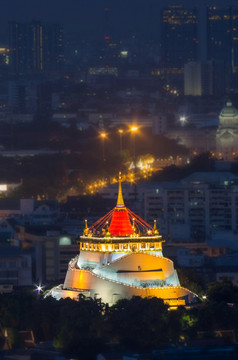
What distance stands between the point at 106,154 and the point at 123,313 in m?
71.4

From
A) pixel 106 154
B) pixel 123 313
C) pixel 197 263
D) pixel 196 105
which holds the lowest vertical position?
pixel 123 313

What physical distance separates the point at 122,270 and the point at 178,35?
145m

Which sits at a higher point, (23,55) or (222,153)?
(23,55)

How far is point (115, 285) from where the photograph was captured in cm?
4728

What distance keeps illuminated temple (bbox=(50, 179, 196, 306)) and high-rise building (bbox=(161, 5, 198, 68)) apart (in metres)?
141

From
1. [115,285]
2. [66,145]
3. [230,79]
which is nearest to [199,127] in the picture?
[66,145]

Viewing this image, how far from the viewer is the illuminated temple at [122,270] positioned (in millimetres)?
47250

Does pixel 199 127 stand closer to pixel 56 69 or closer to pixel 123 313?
pixel 56 69

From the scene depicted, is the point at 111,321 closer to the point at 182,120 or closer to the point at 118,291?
the point at 118,291

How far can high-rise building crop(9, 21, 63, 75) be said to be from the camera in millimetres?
187375

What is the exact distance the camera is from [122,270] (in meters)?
47.4

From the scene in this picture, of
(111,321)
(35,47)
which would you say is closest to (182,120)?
(35,47)

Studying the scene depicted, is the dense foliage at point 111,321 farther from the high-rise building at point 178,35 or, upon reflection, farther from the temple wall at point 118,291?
the high-rise building at point 178,35

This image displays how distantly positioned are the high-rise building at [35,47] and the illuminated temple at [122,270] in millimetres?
138895
